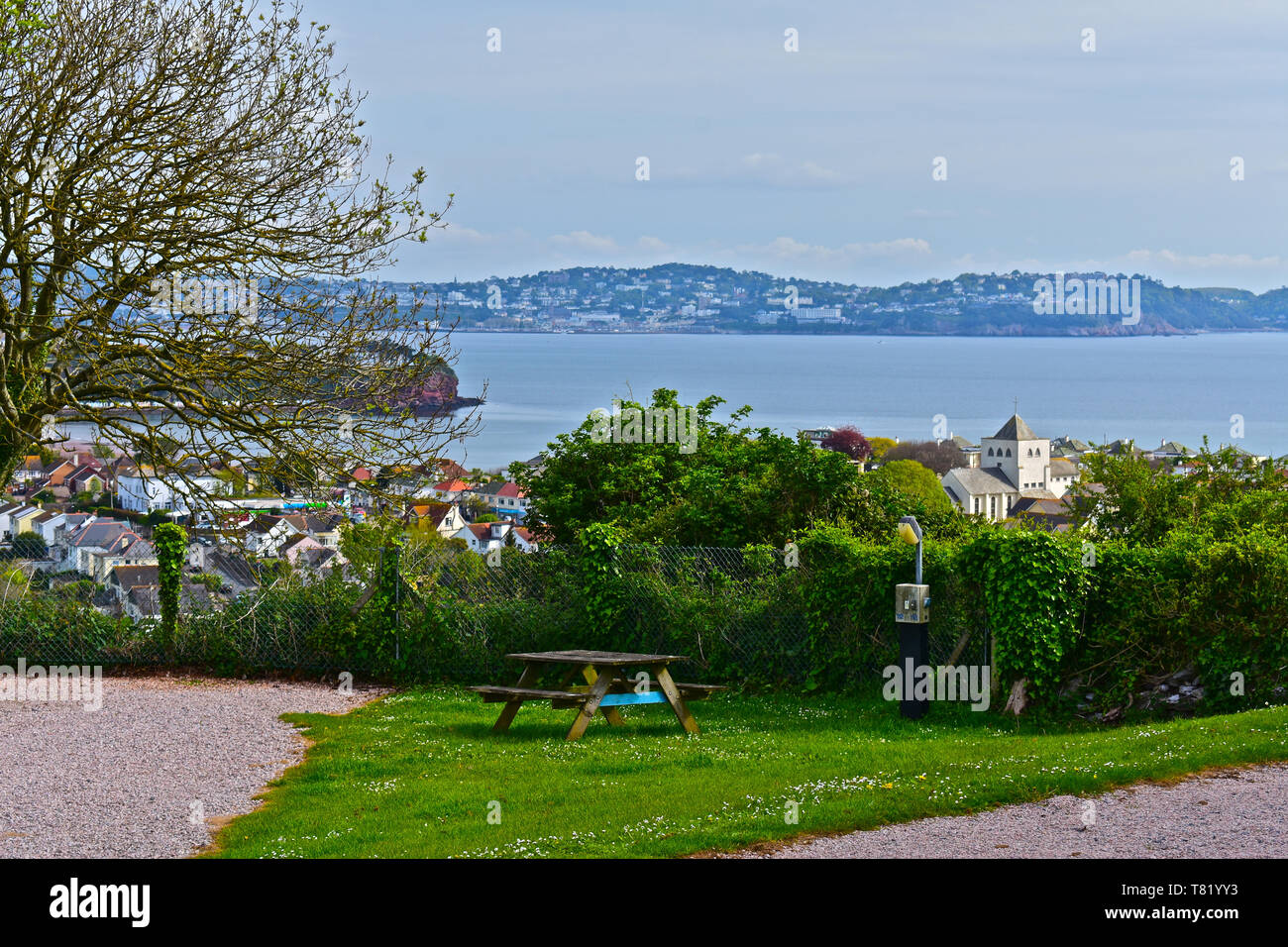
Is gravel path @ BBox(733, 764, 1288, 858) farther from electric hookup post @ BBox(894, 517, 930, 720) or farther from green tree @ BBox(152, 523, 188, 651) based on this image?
green tree @ BBox(152, 523, 188, 651)

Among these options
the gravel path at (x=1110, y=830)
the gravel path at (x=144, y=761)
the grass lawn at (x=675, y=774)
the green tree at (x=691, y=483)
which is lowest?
the gravel path at (x=144, y=761)

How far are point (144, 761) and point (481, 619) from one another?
4.84 metres

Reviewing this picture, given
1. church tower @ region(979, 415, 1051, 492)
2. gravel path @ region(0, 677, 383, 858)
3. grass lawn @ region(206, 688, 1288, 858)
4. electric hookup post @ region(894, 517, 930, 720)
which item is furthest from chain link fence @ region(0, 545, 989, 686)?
church tower @ region(979, 415, 1051, 492)

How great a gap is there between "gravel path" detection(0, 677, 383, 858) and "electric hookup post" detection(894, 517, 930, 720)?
5905 millimetres

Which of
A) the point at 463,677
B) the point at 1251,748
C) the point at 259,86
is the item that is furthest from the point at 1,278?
the point at 1251,748

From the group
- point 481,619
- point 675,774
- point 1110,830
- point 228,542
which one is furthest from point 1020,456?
point 1110,830

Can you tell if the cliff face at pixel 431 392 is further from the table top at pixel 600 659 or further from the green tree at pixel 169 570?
the table top at pixel 600 659

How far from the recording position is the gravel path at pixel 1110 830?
714 cm

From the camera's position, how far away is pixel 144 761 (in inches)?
440

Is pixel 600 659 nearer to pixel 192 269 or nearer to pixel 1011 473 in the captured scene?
pixel 192 269

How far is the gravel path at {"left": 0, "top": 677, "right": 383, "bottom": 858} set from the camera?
8672mm

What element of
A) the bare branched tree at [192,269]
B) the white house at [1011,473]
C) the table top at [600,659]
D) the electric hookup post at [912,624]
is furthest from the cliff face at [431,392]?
the white house at [1011,473]

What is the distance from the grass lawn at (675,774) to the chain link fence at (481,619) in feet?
3.48

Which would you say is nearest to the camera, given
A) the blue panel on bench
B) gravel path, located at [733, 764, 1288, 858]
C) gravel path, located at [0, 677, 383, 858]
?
gravel path, located at [733, 764, 1288, 858]
